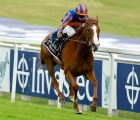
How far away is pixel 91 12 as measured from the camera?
31.5 meters

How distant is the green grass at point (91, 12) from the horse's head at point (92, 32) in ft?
51.9

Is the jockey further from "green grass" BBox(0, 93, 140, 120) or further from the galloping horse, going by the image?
"green grass" BBox(0, 93, 140, 120)

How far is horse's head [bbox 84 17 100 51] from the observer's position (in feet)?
29.9

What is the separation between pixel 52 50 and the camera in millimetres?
Answer: 10828

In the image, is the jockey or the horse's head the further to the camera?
the jockey

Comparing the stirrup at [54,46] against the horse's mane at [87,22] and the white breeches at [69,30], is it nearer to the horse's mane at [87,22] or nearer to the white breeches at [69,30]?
the white breeches at [69,30]

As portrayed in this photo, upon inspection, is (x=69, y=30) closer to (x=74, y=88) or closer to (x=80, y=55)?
(x=80, y=55)

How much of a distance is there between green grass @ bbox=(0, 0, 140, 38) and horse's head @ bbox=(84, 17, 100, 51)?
15.8 metres

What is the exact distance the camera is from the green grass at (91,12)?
1107 inches

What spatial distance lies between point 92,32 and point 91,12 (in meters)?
22.3

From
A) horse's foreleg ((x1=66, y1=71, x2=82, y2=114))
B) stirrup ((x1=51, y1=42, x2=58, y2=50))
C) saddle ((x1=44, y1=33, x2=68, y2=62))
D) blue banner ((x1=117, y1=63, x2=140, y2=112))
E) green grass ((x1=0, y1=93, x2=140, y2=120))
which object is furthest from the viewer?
stirrup ((x1=51, y1=42, x2=58, y2=50))

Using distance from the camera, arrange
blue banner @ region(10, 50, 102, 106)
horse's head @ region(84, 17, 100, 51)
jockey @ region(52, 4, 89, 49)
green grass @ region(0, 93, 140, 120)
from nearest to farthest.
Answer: green grass @ region(0, 93, 140, 120), horse's head @ region(84, 17, 100, 51), jockey @ region(52, 4, 89, 49), blue banner @ region(10, 50, 102, 106)

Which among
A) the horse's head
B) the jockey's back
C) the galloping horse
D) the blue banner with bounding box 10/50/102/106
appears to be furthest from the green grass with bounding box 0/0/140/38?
the horse's head

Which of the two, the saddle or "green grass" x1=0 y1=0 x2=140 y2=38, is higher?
"green grass" x1=0 y1=0 x2=140 y2=38
